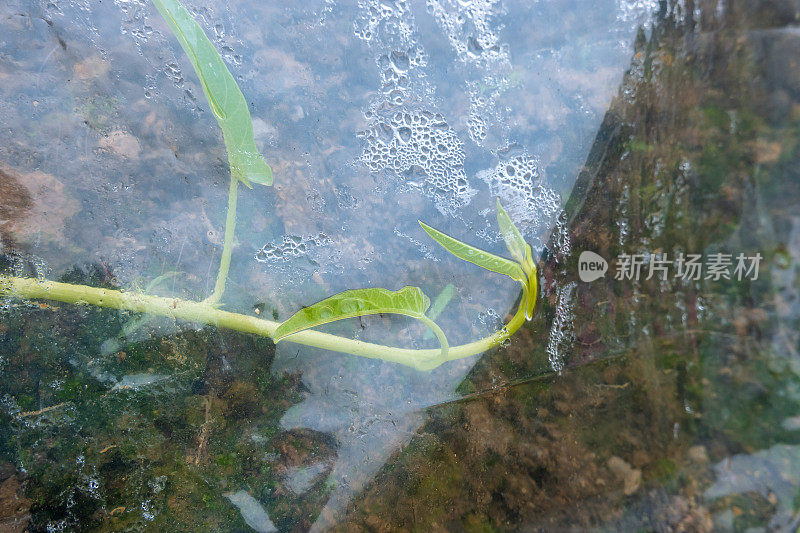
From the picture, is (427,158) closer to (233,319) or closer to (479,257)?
(479,257)

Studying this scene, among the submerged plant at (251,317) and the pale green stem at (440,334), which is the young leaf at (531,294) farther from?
the pale green stem at (440,334)

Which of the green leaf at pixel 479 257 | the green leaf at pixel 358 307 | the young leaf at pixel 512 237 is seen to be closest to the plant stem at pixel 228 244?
the green leaf at pixel 358 307

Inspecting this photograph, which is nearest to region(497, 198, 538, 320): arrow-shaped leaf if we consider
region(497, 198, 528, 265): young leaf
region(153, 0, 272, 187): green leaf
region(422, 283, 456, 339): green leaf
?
region(497, 198, 528, 265): young leaf

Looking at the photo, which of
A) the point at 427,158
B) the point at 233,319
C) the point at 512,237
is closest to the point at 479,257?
the point at 512,237

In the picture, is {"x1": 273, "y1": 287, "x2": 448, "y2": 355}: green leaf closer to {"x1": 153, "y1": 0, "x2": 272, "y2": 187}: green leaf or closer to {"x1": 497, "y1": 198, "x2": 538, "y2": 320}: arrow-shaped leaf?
{"x1": 497, "y1": 198, "x2": 538, "y2": 320}: arrow-shaped leaf

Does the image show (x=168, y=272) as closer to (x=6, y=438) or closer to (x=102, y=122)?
(x=102, y=122)

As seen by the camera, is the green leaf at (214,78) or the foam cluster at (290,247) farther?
the foam cluster at (290,247)
